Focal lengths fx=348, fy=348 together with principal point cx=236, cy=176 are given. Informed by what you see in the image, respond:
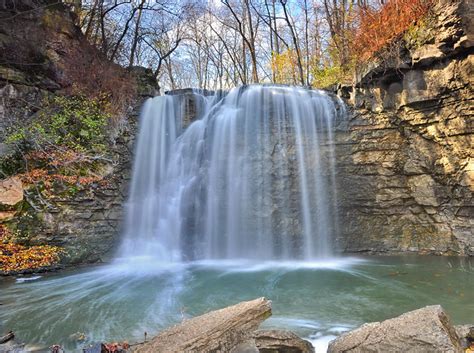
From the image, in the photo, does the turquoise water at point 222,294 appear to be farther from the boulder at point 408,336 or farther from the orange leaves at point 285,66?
the orange leaves at point 285,66

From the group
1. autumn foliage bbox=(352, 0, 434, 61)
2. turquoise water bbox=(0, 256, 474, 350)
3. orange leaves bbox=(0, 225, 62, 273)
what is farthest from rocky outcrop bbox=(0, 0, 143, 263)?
autumn foliage bbox=(352, 0, 434, 61)

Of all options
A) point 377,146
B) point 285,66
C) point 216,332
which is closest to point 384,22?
point 377,146

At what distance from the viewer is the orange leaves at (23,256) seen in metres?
6.99

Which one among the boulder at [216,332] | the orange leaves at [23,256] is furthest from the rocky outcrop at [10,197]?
the boulder at [216,332]

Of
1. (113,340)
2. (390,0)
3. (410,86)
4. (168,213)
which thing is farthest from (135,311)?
(390,0)

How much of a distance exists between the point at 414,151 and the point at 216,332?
8159 mm

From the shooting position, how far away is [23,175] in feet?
25.9

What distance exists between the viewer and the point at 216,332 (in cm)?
280

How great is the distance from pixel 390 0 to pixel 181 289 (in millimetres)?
8470

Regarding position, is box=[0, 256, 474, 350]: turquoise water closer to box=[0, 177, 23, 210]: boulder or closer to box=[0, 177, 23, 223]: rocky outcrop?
box=[0, 177, 23, 223]: rocky outcrop

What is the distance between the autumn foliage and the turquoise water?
18.1 ft

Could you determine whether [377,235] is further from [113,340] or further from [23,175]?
[23,175]

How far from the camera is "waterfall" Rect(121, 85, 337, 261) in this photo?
30.2ft

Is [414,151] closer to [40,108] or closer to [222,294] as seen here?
[222,294]
